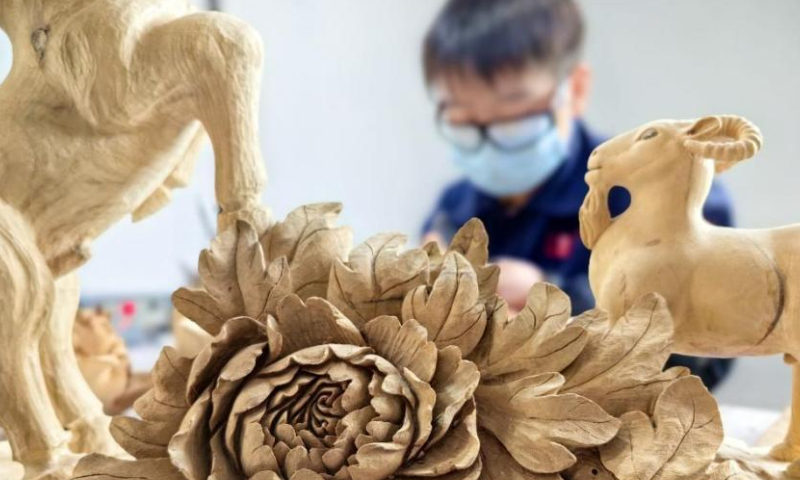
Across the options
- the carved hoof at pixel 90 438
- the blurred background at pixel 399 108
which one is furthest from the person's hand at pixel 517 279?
the carved hoof at pixel 90 438

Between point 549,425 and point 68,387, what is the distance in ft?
1.38

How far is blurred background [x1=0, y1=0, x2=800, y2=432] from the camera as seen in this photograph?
192 cm

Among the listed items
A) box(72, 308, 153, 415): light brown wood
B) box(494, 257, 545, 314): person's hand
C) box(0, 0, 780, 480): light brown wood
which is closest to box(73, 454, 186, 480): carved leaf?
box(0, 0, 780, 480): light brown wood

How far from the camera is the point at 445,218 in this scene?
224cm

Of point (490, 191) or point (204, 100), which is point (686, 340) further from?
point (490, 191)

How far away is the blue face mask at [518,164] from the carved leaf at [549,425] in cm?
167

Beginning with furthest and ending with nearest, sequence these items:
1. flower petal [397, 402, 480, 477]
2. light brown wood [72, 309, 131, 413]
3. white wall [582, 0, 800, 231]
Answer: white wall [582, 0, 800, 231]
light brown wood [72, 309, 131, 413]
flower petal [397, 402, 480, 477]

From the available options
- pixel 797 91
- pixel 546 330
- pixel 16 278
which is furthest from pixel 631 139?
pixel 797 91

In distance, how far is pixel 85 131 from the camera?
0.59 metres

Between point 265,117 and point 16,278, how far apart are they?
6.07ft

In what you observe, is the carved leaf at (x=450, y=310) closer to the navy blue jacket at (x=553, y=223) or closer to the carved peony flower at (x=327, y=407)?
the carved peony flower at (x=327, y=407)

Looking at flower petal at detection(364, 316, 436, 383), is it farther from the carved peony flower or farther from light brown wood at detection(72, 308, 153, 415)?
light brown wood at detection(72, 308, 153, 415)

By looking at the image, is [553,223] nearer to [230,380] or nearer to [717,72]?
[717,72]

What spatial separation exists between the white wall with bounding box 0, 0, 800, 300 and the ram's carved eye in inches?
58.9
